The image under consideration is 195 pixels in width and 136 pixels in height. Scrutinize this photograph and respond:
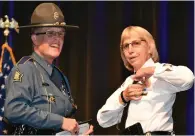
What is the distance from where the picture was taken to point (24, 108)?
1.54 metres

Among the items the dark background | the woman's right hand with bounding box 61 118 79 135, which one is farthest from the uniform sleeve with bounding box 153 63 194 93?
the dark background

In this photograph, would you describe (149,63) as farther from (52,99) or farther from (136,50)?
(52,99)

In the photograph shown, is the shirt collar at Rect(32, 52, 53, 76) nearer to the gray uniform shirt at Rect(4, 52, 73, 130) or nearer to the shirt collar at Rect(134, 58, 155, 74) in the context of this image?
the gray uniform shirt at Rect(4, 52, 73, 130)

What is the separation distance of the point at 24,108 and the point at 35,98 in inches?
3.4

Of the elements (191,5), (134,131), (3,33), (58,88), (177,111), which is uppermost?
(191,5)

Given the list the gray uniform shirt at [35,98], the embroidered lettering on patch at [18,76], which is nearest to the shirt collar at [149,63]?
the gray uniform shirt at [35,98]

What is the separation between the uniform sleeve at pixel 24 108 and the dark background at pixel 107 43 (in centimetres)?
127

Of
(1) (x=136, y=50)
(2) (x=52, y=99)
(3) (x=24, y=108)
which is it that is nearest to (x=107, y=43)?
(1) (x=136, y=50)

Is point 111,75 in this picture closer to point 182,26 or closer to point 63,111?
point 182,26

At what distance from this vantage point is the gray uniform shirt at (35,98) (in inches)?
61.0

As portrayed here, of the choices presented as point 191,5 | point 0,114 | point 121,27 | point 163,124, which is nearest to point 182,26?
point 191,5

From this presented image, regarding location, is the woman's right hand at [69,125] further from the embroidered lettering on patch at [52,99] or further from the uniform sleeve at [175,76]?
the uniform sleeve at [175,76]

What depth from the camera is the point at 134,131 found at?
1.67m

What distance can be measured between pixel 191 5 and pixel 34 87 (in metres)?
1.56
